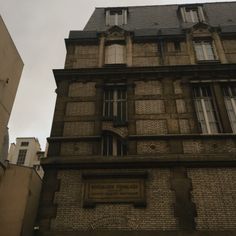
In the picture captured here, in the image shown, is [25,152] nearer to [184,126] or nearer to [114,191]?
[184,126]

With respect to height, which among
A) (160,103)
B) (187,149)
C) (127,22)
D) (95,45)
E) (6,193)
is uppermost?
(127,22)

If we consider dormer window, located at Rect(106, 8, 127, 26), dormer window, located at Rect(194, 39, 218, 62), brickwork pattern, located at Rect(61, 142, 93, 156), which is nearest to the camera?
brickwork pattern, located at Rect(61, 142, 93, 156)

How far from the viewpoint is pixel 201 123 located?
1102 cm

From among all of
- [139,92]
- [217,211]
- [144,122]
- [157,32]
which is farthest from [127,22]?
[217,211]

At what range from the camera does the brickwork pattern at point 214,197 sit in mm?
8250

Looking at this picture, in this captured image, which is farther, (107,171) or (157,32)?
(157,32)

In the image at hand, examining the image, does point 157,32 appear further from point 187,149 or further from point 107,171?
point 107,171

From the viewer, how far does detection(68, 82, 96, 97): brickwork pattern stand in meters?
11.9

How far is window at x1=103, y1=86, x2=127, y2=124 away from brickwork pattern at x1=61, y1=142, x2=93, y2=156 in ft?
4.92

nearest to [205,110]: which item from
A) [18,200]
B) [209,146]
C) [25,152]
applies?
[209,146]

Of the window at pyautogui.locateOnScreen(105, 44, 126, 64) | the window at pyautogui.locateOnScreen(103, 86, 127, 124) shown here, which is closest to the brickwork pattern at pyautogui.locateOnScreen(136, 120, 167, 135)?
the window at pyautogui.locateOnScreen(103, 86, 127, 124)

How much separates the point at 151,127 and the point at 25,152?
123 ft

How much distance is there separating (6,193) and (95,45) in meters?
8.15

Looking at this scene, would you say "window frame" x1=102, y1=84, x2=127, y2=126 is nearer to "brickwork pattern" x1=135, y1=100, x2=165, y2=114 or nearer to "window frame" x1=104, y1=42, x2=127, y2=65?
"brickwork pattern" x1=135, y1=100, x2=165, y2=114
